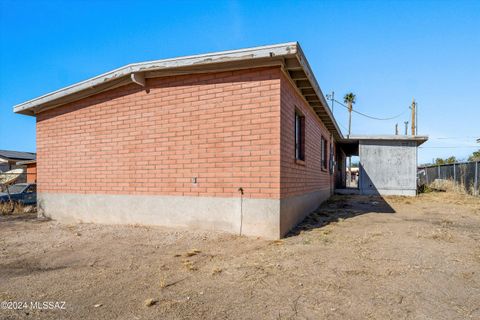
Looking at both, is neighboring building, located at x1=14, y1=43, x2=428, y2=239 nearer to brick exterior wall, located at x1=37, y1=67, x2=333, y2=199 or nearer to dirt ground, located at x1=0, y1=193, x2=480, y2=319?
brick exterior wall, located at x1=37, y1=67, x2=333, y2=199

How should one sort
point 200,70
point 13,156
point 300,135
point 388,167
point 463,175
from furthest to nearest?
point 13,156 → point 463,175 → point 388,167 → point 300,135 → point 200,70

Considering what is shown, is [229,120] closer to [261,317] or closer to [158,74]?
[158,74]

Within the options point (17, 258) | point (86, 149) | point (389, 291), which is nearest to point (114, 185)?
point (86, 149)

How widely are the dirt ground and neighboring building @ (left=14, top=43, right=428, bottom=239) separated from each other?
69 centimetres

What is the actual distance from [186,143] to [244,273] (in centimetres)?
356

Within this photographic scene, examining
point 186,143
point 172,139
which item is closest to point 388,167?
point 186,143

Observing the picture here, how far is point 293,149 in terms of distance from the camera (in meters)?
7.26

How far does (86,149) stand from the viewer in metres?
8.25

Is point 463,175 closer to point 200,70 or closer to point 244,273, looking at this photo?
point 200,70

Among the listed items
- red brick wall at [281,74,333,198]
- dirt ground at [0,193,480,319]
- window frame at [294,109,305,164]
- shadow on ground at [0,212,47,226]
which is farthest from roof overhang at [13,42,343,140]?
dirt ground at [0,193,480,319]

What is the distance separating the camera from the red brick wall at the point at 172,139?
617 cm

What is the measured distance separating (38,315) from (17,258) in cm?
277

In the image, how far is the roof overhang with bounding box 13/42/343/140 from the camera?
589 centimetres

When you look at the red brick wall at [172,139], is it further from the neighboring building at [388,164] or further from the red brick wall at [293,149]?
the neighboring building at [388,164]
